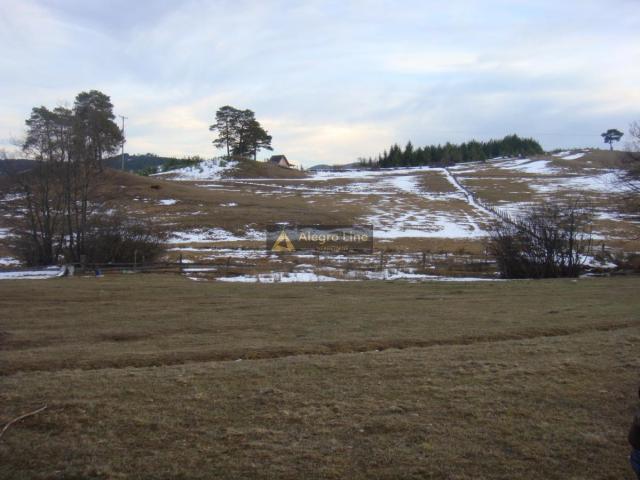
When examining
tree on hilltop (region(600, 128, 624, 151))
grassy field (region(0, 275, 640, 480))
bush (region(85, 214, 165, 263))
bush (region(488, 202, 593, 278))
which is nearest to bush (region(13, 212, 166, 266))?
bush (region(85, 214, 165, 263))

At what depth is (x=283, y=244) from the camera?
136 feet

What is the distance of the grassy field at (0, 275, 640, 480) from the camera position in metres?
4.74

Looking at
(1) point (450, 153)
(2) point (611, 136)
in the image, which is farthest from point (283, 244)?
(2) point (611, 136)

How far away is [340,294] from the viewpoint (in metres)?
18.7

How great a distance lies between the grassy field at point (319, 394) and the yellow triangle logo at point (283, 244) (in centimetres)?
2517

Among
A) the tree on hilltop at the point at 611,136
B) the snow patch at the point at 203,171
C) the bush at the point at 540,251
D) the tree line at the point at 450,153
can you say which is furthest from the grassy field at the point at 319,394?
the tree on hilltop at the point at 611,136

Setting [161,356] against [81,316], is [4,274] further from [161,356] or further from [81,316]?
[161,356]

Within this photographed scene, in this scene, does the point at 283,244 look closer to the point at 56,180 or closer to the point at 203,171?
the point at 56,180

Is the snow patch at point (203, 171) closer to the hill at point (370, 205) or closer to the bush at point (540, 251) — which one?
the hill at point (370, 205)

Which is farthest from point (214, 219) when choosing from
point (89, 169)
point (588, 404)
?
point (588, 404)

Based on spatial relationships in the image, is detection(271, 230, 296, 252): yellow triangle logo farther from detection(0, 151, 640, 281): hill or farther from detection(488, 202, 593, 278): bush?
detection(488, 202, 593, 278): bush

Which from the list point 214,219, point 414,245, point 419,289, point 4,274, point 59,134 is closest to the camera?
point 419,289

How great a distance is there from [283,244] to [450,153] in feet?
362

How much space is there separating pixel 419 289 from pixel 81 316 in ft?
40.2
